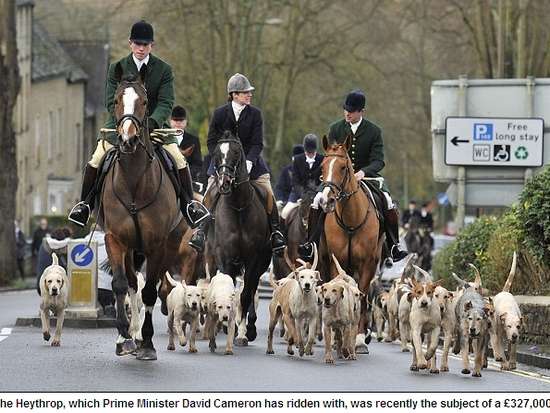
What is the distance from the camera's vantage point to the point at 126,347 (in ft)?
56.9

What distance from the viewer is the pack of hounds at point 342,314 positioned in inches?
Result: 680

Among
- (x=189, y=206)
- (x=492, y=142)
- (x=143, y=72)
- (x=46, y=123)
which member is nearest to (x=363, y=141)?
(x=189, y=206)

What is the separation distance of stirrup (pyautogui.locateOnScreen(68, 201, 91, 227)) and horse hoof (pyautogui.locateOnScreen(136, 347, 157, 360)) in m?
1.41

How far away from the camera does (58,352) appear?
1878cm

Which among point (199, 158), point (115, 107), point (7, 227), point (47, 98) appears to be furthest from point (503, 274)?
point (47, 98)

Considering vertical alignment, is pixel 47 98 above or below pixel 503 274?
above

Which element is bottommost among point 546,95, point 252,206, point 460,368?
point 460,368

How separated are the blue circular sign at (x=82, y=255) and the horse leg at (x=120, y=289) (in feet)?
26.3

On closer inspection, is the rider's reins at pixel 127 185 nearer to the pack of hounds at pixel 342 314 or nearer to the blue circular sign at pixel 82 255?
the pack of hounds at pixel 342 314

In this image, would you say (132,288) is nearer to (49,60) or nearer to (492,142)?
(492,142)

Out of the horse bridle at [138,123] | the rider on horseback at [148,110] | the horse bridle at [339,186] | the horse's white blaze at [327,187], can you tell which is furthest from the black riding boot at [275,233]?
the horse bridle at [138,123]

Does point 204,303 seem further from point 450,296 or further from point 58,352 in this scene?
point 450,296

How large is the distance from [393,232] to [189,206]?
3663 mm

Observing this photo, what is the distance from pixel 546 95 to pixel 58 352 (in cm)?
1477
